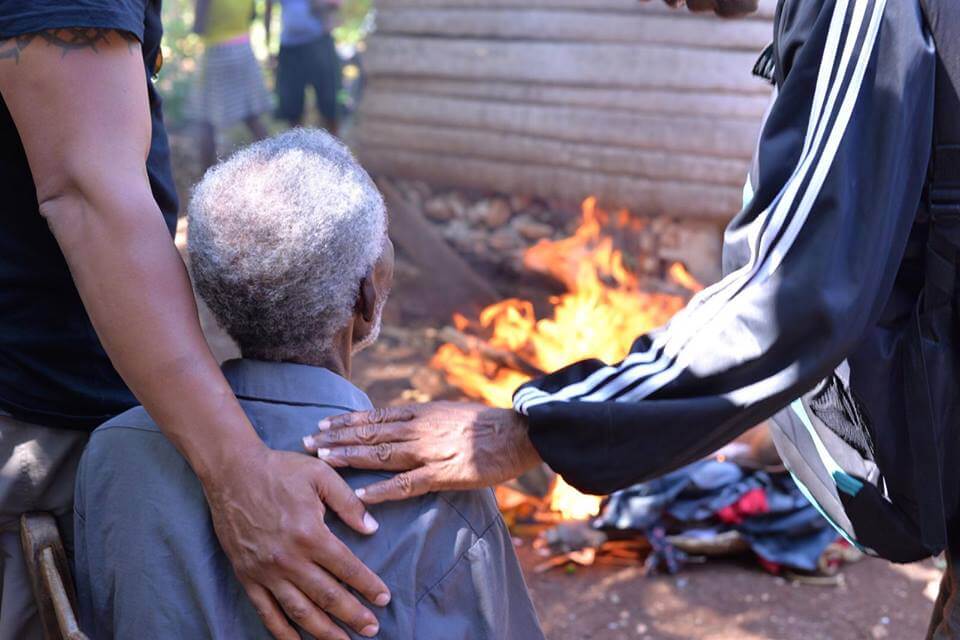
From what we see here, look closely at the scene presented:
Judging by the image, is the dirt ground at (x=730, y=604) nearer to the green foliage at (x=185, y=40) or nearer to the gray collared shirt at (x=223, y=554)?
the gray collared shirt at (x=223, y=554)

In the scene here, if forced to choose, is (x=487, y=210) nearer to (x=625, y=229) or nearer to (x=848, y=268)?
(x=625, y=229)

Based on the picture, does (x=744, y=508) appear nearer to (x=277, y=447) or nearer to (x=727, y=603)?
(x=727, y=603)

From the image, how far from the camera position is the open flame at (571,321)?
17.9 feet

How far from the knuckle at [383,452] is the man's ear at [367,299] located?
272 millimetres

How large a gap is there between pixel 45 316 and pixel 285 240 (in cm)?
62

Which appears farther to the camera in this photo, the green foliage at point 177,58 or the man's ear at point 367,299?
the green foliage at point 177,58

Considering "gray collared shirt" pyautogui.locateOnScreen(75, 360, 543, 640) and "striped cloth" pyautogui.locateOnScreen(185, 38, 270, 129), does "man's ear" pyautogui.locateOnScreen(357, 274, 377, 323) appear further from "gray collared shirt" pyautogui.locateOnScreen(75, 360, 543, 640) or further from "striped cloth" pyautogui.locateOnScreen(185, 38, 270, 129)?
"striped cloth" pyautogui.locateOnScreen(185, 38, 270, 129)

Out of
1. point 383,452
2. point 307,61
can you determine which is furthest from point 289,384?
point 307,61

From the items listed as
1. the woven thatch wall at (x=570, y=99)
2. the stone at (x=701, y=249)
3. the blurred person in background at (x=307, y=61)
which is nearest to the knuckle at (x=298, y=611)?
the woven thatch wall at (x=570, y=99)

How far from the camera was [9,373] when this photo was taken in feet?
6.72

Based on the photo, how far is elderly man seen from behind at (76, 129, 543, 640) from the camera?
5.86 feet

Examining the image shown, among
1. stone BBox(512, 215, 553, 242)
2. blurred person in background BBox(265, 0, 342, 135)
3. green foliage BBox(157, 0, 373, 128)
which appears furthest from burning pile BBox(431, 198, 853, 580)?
green foliage BBox(157, 0, 373, 128)

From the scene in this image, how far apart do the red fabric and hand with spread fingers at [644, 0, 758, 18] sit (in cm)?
260

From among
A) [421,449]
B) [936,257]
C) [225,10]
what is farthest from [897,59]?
[225,10]
